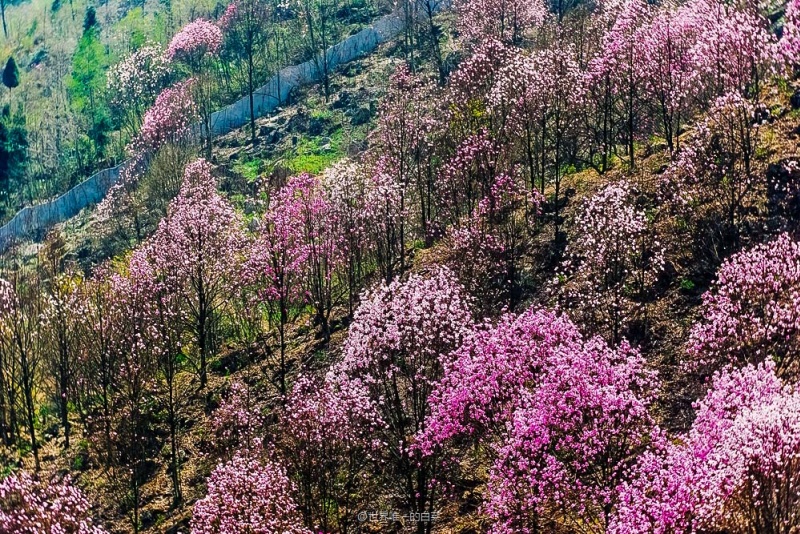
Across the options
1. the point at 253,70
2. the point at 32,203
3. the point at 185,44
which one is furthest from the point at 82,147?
the point at 253,70

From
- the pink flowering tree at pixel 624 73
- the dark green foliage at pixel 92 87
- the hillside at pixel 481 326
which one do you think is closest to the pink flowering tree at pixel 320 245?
the hillside at pixel 481 326

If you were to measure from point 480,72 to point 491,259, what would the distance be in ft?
49.2

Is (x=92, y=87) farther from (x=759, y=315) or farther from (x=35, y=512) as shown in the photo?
(x=759, y=315)

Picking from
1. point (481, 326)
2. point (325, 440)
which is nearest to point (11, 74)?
point (481, 326)

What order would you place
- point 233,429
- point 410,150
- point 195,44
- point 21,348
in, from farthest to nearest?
point 195,44 < point 410,150 < point 21,348 < point 233,429

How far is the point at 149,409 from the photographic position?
4431cm

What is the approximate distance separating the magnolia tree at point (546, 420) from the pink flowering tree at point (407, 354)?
41.7 inches

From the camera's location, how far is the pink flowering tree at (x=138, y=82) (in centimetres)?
10419

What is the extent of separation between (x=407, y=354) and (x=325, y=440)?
4.02 m

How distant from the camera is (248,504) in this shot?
25.8 m

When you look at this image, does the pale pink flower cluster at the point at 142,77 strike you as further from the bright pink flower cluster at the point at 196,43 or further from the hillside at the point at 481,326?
the hillside at the point at 481,326

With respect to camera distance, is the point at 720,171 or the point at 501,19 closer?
the point at 720,171

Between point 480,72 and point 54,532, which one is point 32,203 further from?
point 54,532

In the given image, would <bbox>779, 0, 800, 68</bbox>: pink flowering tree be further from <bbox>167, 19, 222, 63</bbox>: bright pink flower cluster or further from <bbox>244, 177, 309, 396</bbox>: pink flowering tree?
<bbox>167, 19, 222, 63</bbox>: bright pink flower cluster
